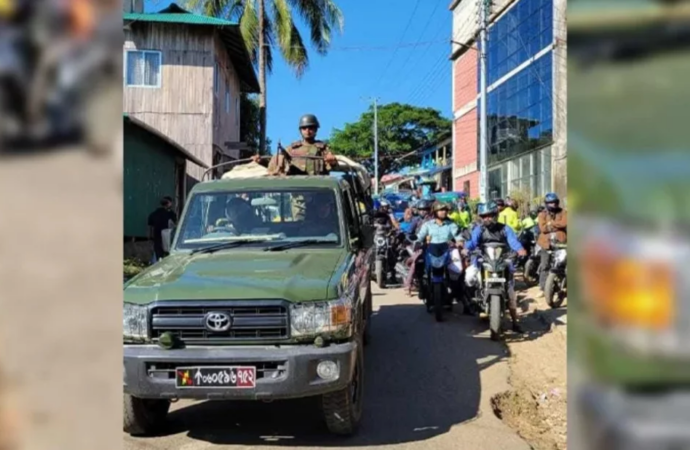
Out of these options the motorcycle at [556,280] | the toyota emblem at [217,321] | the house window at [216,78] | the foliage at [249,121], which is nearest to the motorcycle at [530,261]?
the motorcycle at [556,280]

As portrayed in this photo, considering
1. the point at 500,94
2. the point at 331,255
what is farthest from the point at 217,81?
the point at 331,255

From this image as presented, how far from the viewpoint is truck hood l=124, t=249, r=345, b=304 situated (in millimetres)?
4191

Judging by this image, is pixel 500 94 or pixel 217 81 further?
pixel 500 94

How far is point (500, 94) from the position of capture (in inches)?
1043

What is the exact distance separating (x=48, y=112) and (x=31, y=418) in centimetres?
69

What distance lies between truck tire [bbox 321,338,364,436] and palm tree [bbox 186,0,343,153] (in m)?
18.5

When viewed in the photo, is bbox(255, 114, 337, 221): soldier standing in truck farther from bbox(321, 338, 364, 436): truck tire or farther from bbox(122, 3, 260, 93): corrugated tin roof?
bbox(122, 3, 260, 93): corrugated tin roof

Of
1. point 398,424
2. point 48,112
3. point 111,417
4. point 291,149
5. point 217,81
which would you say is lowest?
point 398,424

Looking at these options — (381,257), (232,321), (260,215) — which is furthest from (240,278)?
(381,257)

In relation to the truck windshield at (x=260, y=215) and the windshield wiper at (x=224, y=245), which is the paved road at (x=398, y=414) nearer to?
the windshield wiper at (x=224, y=245)

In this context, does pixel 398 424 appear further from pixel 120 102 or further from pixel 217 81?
pixel 217 81

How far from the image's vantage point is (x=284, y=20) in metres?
22.8

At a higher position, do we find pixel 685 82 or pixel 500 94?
pixel 500 94

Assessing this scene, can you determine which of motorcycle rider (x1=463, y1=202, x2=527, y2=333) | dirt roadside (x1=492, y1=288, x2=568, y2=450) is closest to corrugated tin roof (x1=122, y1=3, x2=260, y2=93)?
motorcycle rider (x1=463, y1=202, x2=527, y2=333)
